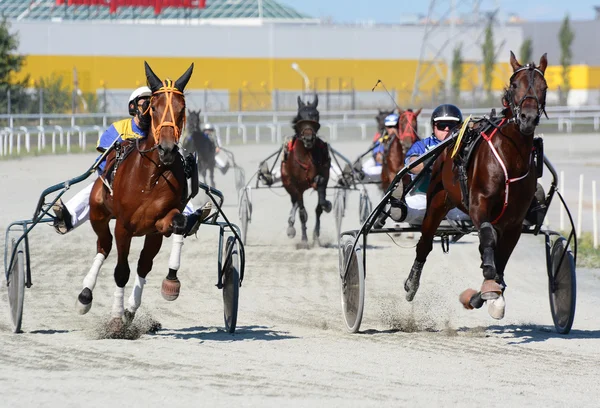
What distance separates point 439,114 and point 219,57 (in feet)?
146

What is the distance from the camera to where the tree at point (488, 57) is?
57.5 metres

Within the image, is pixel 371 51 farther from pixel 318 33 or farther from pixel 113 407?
pixel 113 407

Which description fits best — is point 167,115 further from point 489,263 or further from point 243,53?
point 243,53

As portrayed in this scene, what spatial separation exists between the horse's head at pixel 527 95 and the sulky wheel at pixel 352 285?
1.75m

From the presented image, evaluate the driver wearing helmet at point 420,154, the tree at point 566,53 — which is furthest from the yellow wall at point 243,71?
the driver wearing helmet at point 420,154

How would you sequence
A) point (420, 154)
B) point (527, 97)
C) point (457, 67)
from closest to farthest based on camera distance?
point (527, 97), point (420, 154), point (457, 67)

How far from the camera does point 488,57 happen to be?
5747 cm

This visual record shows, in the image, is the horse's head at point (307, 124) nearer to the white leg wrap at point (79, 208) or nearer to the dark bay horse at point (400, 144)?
the dark bay horse at point (400, 144)

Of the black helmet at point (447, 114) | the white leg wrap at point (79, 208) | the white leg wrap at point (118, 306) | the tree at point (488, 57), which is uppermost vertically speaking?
the tree at point (488, 57)

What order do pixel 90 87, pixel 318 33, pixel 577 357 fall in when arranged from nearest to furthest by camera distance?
pixel 577 357 < pixel 90 87 < pixel 318 33

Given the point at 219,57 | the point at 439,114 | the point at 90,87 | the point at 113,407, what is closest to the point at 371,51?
the point at 219,57

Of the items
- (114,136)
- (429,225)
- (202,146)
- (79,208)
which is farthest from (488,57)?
(114,136)

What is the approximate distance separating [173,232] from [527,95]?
263 cm

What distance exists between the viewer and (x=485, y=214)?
8.20 m
